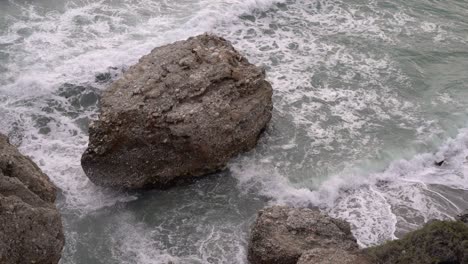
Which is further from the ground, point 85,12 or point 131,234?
point 85,12

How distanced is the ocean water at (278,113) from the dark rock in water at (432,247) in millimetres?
1618

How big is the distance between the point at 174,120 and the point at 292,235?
2.80 metres

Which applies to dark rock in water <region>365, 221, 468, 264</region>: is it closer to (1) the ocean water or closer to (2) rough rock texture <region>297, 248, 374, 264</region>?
(2) rough rock texture <region>297, 248, 374, 264</region>

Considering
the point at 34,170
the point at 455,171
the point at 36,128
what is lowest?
the point at 455,171

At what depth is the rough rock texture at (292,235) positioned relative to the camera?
823 centimetres

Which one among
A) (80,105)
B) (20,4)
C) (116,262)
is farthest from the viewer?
(20,4)

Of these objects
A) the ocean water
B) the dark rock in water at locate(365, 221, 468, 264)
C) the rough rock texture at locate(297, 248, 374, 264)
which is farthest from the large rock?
the dark rock in water at locate(365, 221, 468, 264)

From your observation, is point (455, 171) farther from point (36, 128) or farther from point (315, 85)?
point (36, 128)

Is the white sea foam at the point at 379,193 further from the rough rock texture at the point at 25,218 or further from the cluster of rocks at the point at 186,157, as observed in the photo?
the rough rock texture at the point at 25,218

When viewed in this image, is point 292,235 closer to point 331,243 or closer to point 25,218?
point 331,243

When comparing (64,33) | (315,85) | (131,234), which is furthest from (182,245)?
(64,33)

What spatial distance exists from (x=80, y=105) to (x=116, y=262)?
420 centimetres

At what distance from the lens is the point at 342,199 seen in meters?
9.98

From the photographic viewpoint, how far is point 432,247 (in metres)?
7.20
